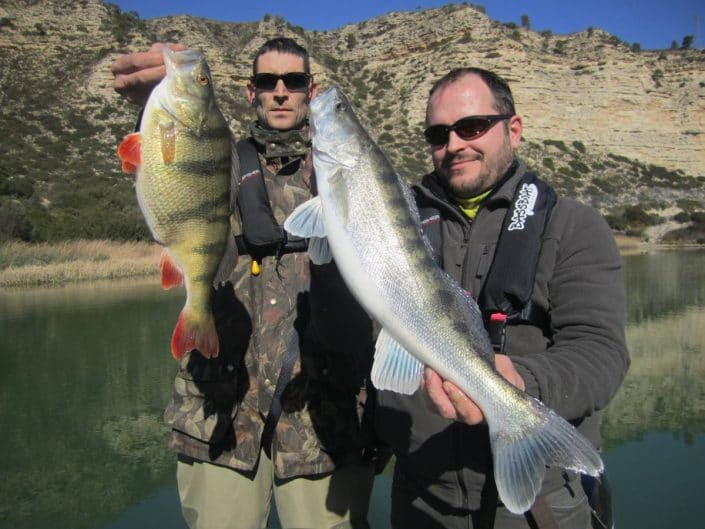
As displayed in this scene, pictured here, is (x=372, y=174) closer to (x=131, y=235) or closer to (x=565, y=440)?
(x=565, y=440)

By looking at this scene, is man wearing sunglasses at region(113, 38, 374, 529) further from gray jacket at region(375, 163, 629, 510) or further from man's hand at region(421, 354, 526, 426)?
man's hand at region(421, 354, 526, 426)

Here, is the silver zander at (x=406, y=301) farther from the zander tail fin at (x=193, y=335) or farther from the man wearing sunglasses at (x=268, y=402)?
the man wearing sunglasses at (x=268, y=402)

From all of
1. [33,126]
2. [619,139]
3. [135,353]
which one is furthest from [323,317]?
[619,139]

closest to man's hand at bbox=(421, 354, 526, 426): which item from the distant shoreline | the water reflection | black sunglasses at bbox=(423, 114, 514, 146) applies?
black sunglasses at bbox=(423, 114, 514, 146)

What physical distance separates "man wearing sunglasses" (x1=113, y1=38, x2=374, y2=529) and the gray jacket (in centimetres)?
49

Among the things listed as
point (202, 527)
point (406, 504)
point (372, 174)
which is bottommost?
point (202, 527)

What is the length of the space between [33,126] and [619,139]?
4447cm

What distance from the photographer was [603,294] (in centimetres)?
271

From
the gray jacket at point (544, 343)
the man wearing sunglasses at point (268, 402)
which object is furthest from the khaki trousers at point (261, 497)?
the gray jacket at point (544, 343)

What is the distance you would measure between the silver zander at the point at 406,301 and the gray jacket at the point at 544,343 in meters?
0.26

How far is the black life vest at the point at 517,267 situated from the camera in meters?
2.74

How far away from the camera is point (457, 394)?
236 centimetres

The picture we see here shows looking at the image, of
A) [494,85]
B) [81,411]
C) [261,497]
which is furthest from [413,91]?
[261,497]

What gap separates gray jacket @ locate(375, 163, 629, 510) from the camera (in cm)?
258
